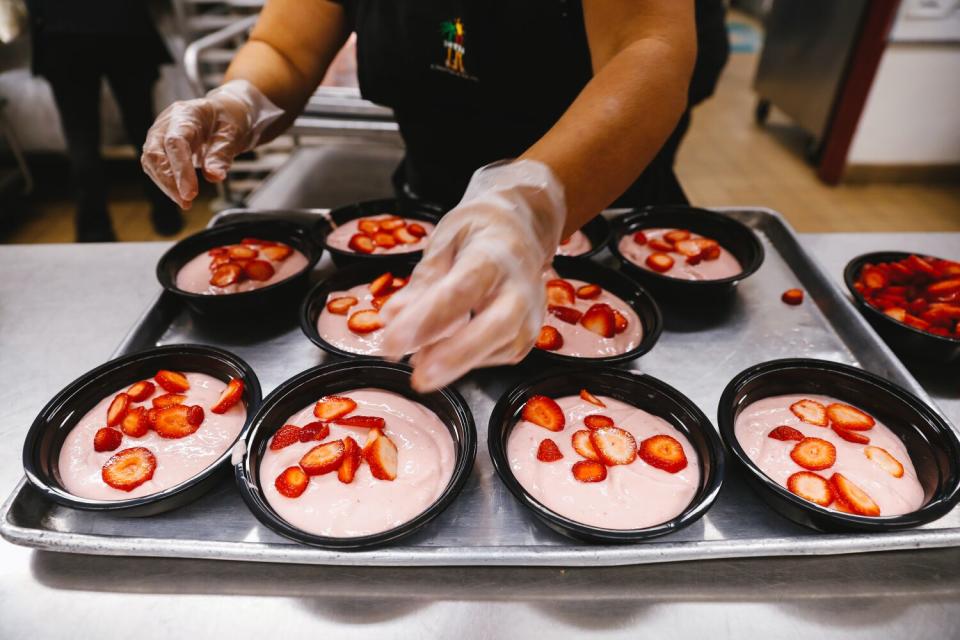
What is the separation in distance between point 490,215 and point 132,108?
3591 mm

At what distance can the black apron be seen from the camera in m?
1.56

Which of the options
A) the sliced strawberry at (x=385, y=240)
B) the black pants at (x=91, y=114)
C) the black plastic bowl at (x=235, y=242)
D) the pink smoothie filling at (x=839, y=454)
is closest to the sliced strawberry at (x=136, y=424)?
the black plastic bowl at (x=235, y=242)

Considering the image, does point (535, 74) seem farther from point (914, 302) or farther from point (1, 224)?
point (1, 224)

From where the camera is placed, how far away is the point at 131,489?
1092mm

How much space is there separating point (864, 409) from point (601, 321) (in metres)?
0.59

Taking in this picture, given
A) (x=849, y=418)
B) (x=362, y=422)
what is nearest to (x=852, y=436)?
(x=849, y=418)

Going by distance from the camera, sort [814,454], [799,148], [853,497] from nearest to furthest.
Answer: [853,497] < [814,454] < [799,148]

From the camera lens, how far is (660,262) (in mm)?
1739

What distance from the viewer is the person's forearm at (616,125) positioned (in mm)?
1061

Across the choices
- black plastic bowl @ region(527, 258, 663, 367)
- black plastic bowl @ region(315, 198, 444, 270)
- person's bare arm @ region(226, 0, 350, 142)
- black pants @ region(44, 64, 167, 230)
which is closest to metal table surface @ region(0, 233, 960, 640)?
black plastic bowl @ region(527, 258, 663, 367)

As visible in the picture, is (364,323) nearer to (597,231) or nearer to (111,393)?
(111,393)

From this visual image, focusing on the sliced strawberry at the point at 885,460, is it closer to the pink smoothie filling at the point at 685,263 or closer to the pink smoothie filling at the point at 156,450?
the pink smoothie filling at the point at 685,263

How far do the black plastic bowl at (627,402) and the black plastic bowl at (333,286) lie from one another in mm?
416

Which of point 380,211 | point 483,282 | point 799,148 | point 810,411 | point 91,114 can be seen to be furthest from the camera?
point 799,148
